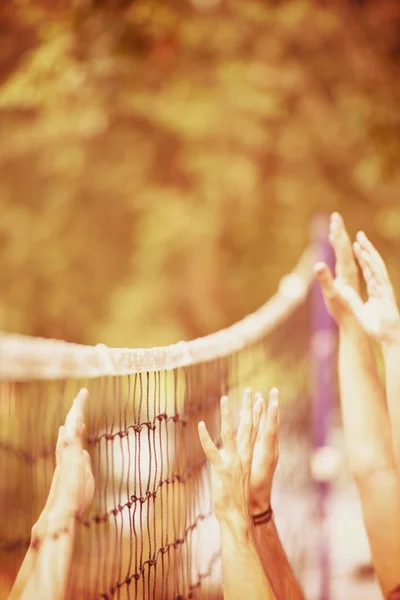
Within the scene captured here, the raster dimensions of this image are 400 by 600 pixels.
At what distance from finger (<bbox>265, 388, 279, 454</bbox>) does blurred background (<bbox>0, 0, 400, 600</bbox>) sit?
99.8 inches

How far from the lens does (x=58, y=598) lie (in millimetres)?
1128

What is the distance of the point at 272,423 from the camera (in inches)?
56.0

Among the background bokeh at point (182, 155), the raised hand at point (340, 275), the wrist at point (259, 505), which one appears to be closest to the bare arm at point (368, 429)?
the raised hand at point (340, 275)

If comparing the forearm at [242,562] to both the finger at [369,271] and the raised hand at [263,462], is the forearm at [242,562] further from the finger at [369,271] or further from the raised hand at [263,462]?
the finger at [369,271]

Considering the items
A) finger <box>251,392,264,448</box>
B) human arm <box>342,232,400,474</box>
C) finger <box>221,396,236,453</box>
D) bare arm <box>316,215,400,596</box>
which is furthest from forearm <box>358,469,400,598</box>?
finger <box>221,396,236,453</box>

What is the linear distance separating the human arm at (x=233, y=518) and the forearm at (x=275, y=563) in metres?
0.13

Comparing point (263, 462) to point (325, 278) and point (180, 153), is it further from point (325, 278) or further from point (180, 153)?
point (180, 153)

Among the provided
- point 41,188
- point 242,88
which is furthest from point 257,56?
point 41,188

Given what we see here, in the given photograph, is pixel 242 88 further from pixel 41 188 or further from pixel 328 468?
pixel 328 468

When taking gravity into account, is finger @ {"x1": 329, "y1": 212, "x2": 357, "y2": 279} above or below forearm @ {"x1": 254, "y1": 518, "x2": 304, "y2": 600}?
above

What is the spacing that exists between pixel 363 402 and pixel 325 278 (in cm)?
33

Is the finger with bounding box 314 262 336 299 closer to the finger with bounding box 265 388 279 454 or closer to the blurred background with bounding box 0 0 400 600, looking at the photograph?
the finger with bounding box 265 388 279 454

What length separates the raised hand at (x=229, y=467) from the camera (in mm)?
1306

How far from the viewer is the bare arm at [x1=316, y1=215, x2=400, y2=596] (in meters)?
1.82
